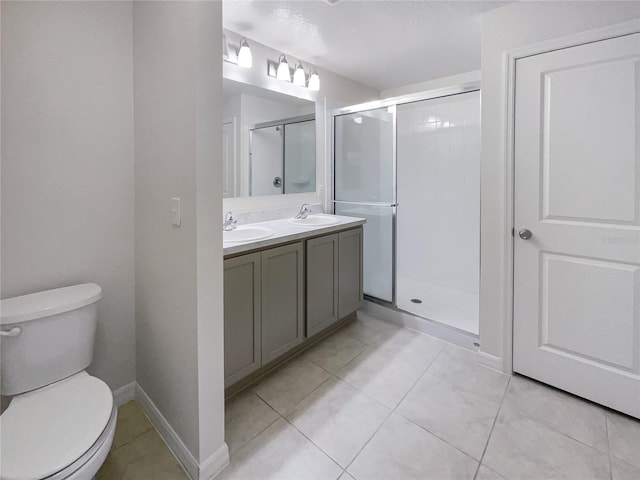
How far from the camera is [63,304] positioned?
1.34 m

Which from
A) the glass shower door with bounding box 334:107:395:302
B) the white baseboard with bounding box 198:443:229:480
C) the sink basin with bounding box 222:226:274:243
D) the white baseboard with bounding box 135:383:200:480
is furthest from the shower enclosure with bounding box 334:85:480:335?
the white baseboard with bounding box 135:383:200:480

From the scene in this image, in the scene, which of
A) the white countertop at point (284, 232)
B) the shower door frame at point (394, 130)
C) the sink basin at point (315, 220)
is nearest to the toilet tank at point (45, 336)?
the white countertop at point (284, 232)

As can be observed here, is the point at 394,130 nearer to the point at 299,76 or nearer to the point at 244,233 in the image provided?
the point at 299,76

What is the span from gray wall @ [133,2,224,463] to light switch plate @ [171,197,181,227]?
27 millimetres

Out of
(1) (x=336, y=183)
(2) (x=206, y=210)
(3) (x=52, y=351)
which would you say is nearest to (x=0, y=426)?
(3) (x=52, y=351)

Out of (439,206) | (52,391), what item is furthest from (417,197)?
(52,391)

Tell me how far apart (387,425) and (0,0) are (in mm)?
2471

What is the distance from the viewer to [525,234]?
6.24 ft

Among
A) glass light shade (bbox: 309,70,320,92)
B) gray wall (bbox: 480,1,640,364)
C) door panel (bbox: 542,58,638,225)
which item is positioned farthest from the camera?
glass light shade (bbox: 309,70,320,92)

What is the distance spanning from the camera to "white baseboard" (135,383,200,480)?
134cm

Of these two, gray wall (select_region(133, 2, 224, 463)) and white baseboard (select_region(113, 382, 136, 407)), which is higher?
gray wall (select_region(133, 2, 224, 463))

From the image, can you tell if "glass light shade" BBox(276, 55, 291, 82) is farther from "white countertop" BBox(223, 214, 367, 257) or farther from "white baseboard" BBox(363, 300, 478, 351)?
"white baseboard" BBox(363, 300, 478, 351)

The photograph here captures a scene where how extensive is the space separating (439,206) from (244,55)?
2.29m

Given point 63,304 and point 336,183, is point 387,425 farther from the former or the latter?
point 336,183
